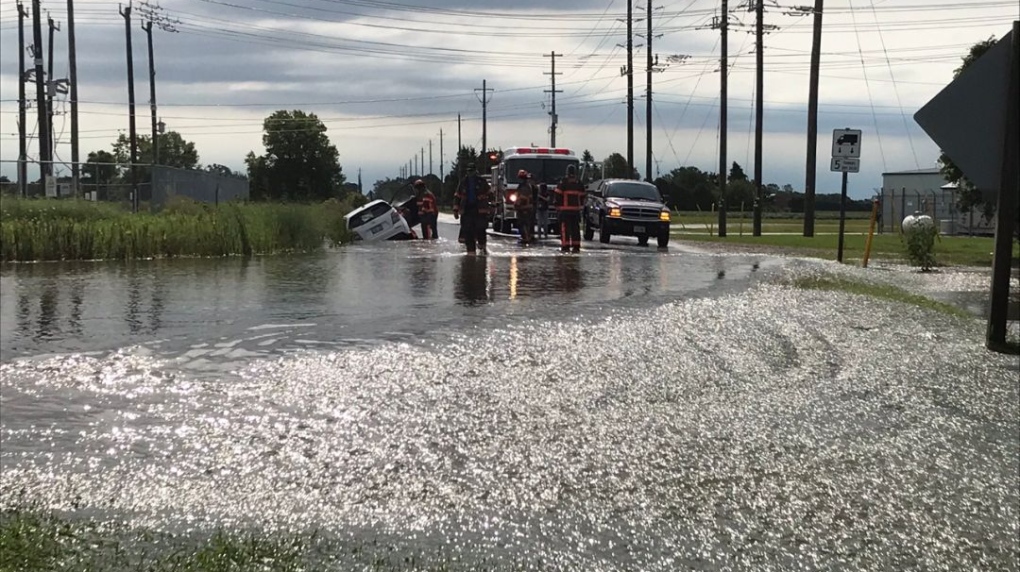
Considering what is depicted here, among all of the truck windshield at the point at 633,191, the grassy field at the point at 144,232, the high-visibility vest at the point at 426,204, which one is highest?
the truck windshield at the point at 633,191

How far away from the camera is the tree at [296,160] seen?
8619 centimetres

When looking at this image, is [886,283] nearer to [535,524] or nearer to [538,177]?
[535,524]

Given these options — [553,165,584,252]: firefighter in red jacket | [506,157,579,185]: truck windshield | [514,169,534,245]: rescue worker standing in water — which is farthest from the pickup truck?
[553,165,584,252]: firefighter in red jacket

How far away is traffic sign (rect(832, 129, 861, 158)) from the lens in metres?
22.6

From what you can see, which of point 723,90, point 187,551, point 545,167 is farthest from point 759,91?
point 187,551

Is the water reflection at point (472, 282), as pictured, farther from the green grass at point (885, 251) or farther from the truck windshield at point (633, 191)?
the truck windshield at point (633, 191)

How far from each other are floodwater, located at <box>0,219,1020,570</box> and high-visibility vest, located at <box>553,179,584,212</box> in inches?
420

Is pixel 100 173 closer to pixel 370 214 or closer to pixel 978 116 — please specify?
pixel 370 214

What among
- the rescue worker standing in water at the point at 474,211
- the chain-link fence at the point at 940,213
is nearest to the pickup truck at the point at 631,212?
the rescue worker standing in water at the point at 474,211

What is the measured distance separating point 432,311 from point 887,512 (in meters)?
7.48

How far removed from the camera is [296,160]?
87812 millimetres

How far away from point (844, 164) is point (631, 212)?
900cm

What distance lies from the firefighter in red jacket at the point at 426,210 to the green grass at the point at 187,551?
25126 mm

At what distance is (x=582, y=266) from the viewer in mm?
19688
